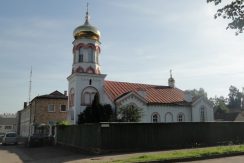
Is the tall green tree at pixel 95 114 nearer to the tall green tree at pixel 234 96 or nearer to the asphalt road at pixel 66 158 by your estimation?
the asphalt road at pixel 66 158

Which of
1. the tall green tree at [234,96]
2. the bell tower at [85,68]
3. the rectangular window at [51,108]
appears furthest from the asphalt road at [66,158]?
the tall green tree at [234,96]

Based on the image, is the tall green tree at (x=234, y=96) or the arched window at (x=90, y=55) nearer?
the arched window at (x=90, y=55)

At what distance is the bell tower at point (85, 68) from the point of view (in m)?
36.8

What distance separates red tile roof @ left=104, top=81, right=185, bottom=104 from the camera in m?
39.4

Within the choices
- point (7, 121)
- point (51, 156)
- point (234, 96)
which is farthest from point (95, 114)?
point (234, 96)

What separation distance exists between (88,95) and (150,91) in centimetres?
910

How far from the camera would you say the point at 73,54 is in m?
38.3

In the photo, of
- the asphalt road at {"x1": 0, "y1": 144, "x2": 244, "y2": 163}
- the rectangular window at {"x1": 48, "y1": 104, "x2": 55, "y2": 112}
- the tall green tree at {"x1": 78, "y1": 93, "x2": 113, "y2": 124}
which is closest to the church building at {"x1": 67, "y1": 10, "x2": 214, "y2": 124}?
the tall green tree at {"x1": 78, "y1": 93, "x2": 113, "y2": 124}

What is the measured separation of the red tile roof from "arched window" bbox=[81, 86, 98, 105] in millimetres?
1779

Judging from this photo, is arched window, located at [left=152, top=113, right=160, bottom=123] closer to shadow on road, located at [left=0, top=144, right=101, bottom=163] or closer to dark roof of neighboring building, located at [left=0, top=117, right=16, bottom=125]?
shadow on road, located at [left=0, top=144, right=101, bottom=163]

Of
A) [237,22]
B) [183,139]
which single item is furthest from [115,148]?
[237,22]

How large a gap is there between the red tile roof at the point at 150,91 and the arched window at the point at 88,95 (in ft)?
5.84

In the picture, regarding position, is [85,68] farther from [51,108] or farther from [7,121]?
[7,121]

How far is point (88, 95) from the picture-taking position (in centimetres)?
3728
